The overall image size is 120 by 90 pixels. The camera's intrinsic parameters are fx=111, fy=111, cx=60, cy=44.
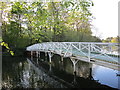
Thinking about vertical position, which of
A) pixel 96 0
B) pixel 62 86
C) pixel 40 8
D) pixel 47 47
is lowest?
pixel 62 86

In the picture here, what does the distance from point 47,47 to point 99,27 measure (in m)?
17.0

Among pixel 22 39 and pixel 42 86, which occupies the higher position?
pixel 22 39

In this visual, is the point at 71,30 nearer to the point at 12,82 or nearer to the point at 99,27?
the point at 99,27

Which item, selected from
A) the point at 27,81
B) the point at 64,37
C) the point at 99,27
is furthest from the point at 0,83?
the point at 99,27

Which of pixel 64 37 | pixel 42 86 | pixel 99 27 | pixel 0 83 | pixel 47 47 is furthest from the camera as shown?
pixel 99 27

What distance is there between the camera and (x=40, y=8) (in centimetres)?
349

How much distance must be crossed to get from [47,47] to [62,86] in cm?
659

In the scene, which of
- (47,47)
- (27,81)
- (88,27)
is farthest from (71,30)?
(27,81)

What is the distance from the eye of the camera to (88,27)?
22281 mm

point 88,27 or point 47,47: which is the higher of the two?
point 88,27

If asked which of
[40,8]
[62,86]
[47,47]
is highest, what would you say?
[40,8]

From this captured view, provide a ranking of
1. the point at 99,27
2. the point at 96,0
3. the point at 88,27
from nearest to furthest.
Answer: the point at 96,0 < the point at 88,27 < the point at 99,27

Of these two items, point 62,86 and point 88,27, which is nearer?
point 62,86

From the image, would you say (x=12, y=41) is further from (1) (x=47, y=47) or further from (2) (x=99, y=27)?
(2) (x=99, y=27)
